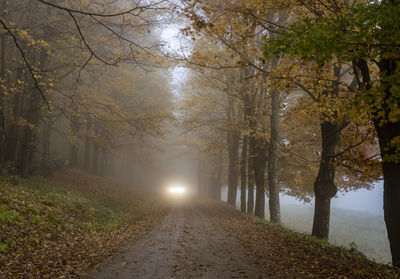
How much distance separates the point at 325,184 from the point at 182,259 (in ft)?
19.6

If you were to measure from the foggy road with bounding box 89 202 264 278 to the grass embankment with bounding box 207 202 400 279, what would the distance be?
42 cm

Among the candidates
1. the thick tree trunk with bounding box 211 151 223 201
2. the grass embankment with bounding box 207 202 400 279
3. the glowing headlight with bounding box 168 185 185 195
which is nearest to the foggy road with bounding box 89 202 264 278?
the grass embankment with bounding box 207 202 400 279

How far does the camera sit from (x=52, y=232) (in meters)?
9.02

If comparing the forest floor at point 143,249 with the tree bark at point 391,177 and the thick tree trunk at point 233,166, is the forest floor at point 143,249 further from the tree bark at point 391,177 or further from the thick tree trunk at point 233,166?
the thick tree trunk at point 233,166

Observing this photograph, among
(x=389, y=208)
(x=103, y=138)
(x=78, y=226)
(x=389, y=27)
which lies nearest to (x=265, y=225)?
(x=389, y=208)

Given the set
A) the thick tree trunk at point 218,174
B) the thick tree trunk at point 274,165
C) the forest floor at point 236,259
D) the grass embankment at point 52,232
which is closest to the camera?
the forest floor at point 236,259

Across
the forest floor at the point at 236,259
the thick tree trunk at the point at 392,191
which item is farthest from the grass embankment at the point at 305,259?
the thick tree trunk at the point at 392,191

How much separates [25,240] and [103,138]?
15021mm

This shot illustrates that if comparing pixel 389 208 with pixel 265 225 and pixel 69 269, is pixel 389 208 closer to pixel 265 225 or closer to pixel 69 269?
pixel 265 225

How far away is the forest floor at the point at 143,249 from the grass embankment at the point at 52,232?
0.02 meters

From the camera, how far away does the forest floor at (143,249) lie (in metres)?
6.32

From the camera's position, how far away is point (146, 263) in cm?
699

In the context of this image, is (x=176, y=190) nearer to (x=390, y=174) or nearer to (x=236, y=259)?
(x=236, y=259)

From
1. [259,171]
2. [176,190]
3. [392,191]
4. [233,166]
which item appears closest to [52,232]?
[392,191]
